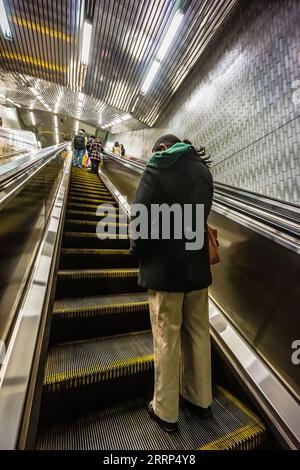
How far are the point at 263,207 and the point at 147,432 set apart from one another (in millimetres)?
1417

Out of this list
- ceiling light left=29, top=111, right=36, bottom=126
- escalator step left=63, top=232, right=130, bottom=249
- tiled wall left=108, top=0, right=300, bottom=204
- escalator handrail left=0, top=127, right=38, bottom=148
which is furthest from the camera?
ceiling light left=29, top=111, right=36, bottom=126

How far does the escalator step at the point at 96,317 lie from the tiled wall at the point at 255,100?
1.96 metres

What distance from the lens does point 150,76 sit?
6.33 m

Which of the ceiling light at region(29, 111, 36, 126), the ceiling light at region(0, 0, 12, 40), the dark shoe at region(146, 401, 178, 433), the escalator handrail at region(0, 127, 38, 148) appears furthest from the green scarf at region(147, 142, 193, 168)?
the ceiling light at region(29, 111, 36, 126)

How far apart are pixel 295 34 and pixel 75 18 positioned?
4.36m

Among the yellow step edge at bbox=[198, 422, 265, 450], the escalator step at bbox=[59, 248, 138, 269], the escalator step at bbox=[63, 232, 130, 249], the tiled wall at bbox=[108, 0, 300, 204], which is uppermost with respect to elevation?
the tiled wall at bbox=[108, 0, 300, 204]

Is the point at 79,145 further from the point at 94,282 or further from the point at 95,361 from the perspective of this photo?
the point at 95,361

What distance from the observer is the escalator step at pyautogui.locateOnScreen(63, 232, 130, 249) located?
2588 millimetres

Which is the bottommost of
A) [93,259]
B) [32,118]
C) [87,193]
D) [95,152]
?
[93,259]

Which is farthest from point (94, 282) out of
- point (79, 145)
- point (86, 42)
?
point (79, 145)

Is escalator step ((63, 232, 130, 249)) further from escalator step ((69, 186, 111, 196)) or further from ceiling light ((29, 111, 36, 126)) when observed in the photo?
ceiling light ((29, 111, 36, 126))

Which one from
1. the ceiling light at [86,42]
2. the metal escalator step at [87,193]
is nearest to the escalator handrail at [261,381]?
the metal escalator step at [87,193]

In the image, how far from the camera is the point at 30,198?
89.3 inches
